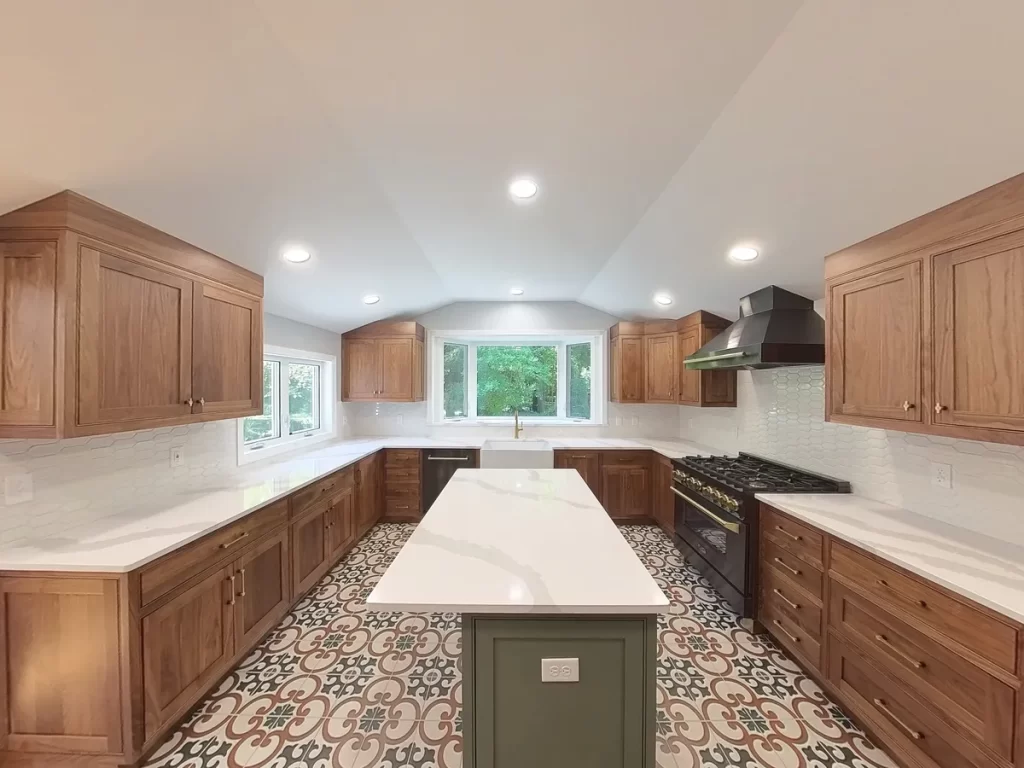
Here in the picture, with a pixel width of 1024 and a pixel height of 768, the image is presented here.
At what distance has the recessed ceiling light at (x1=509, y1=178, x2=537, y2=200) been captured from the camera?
80.6 inches

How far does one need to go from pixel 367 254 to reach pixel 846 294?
2.87 metres

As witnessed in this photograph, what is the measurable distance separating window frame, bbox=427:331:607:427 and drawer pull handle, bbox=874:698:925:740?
11.0ft

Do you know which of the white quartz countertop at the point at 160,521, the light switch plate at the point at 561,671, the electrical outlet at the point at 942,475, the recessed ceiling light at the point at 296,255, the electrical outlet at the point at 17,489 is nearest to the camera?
the light switch plate at the point at 561,671

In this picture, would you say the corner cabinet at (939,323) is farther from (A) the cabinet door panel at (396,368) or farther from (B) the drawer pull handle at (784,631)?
(A) the cabinet door panel at (396,368)

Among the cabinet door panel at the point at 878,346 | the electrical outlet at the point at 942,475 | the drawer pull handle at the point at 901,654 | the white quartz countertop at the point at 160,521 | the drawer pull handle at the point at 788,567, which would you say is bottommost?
the drawer pull handle at the point at 901,654

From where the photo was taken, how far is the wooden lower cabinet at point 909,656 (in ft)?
4.00

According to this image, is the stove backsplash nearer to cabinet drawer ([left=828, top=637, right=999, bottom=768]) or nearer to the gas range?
the gas range

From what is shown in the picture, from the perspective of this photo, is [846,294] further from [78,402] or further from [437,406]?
[437,406]

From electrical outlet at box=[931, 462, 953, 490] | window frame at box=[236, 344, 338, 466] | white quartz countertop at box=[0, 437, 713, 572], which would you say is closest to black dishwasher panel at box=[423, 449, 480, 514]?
white quartz countertop at box=[0, 437, 713, 572]

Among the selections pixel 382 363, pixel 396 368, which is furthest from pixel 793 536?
pixel 382 363

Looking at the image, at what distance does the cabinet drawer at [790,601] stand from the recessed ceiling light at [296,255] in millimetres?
3413

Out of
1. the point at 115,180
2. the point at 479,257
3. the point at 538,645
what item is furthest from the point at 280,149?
the point at 538,645

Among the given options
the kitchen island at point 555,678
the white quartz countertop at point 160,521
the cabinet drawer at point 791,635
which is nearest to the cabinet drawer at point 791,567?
the cabinet drawer at point 791,635

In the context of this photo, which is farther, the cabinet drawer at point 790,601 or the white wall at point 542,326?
the white wall at point 542,326
